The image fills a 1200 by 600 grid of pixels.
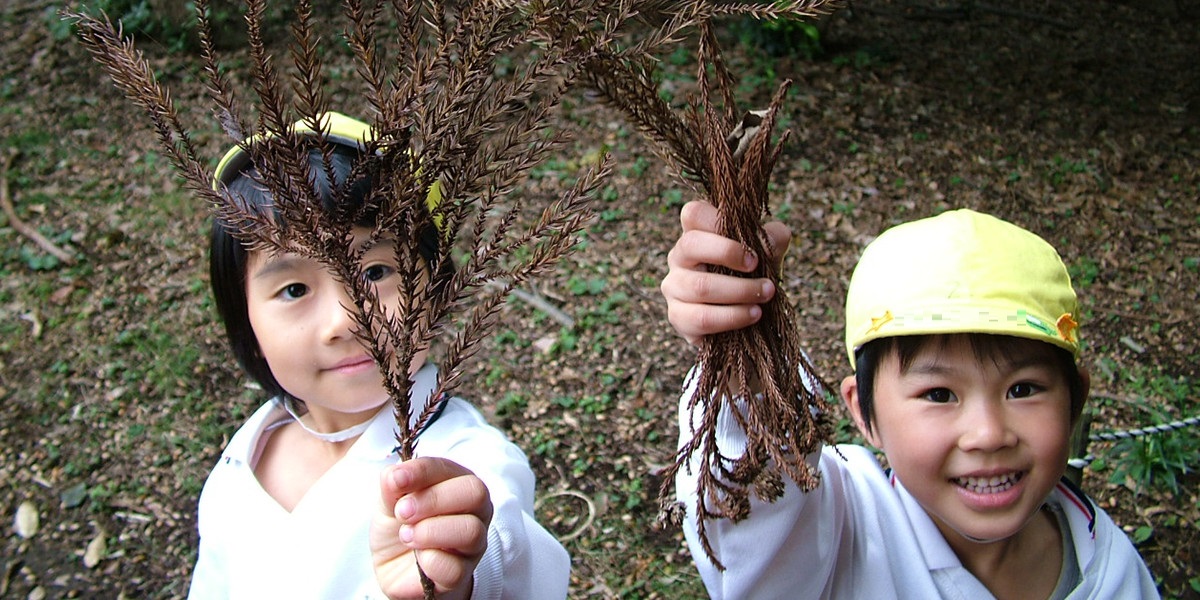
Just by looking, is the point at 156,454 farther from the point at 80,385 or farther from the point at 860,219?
the point at 860,219

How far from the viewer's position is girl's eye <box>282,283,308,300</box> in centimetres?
197

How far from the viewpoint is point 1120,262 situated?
471cm

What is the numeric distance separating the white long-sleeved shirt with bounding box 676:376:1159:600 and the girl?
0.38 meters

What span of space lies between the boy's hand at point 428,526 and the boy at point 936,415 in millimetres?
489

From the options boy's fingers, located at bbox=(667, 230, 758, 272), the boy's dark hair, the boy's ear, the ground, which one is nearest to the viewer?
boy's fingers, located at bbox=(667, 230, 758, 272)

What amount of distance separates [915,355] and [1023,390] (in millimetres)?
218

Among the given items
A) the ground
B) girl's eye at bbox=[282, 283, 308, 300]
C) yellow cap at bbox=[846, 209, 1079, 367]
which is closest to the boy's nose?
yellow cap at bbox=[846, 209, 1079, 367]

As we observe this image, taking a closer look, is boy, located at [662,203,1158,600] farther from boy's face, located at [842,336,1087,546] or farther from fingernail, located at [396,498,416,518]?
fingernail, located at [396,498,416,518]

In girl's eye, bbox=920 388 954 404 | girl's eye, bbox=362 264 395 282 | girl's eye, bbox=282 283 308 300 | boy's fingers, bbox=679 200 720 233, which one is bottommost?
girl's eye, bbox=920 388 954 404

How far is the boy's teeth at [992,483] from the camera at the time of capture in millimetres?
1783

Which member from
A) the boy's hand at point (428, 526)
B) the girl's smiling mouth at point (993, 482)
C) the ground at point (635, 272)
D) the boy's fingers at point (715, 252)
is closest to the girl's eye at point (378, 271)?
Answer: the boy's hand at point (428, 526)

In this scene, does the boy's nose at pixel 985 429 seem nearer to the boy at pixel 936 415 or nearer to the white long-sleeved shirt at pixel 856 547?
the boy at pixel 936 415

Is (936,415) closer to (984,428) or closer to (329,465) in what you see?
(984,428)

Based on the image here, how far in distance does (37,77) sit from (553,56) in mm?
7140
